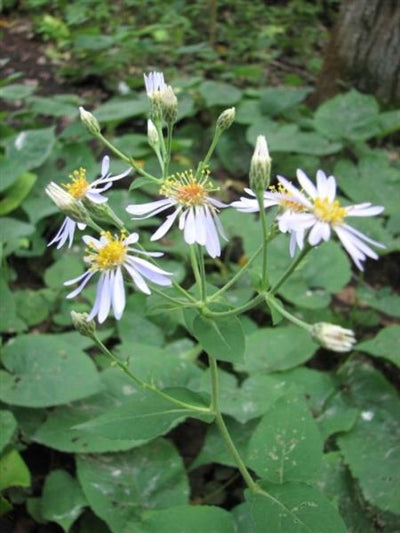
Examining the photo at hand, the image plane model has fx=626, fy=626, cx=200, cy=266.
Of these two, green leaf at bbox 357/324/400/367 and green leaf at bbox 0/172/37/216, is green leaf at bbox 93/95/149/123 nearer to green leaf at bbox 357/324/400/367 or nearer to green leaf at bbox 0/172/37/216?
green leaf at bbox 0/172/37/216

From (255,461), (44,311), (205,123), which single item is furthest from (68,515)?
(205,123)

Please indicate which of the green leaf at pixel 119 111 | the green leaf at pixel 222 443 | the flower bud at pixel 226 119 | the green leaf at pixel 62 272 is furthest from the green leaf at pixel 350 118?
the flower bud at pixel 226 119

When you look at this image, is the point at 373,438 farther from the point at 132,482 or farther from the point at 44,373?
the point at 44,373

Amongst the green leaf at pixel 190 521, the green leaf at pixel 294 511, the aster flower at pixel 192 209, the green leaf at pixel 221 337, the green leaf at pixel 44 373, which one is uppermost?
the aster flower at pixel 192 209

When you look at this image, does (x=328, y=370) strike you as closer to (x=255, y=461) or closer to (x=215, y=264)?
(x=215, y=264)

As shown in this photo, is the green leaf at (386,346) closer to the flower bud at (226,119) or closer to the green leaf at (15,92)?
the flower bud at (226,119)

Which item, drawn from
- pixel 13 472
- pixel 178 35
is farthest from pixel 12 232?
pixel 178 35
